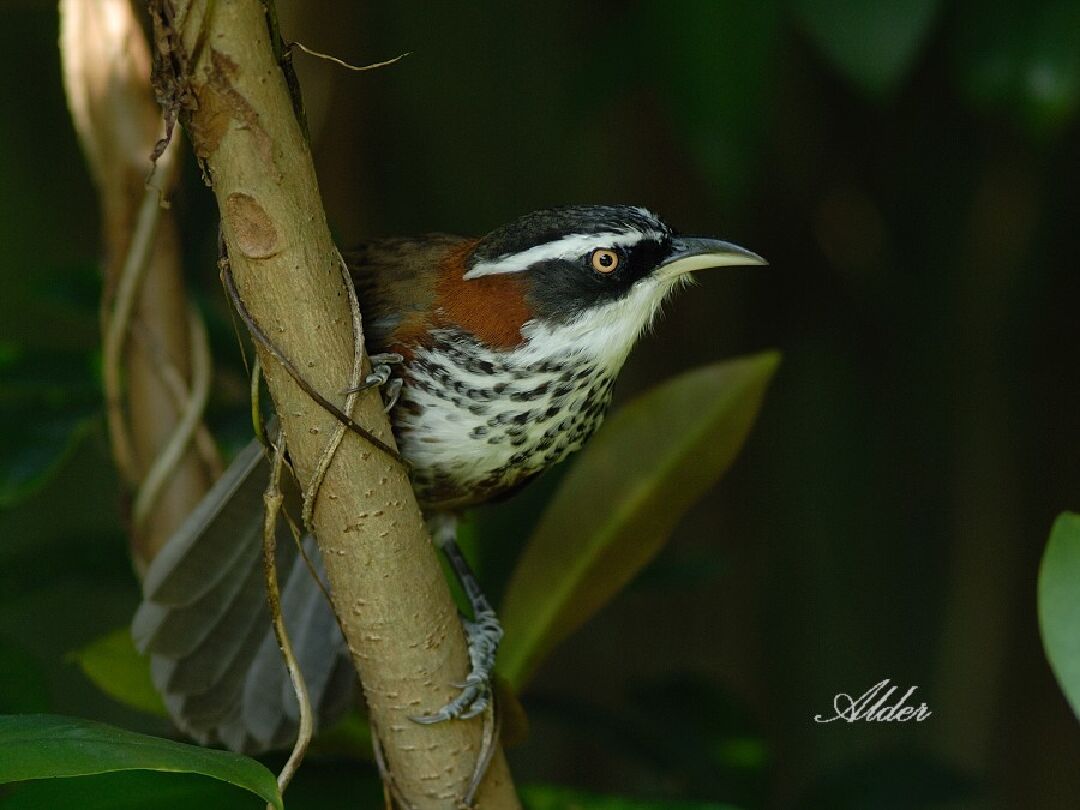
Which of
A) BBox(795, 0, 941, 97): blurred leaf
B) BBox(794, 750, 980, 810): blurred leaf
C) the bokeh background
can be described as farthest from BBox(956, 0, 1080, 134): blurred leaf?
BBox(794, 750, 980, 810): blurred leaf

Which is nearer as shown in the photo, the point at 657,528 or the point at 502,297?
the point at 502,297

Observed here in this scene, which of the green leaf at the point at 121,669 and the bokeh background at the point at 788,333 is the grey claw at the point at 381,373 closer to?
the green leaf at the point at 121,669

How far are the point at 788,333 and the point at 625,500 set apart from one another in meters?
1.75

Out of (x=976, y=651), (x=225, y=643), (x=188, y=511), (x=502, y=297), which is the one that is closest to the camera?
(x=502, y=297)

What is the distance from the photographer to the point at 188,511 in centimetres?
177

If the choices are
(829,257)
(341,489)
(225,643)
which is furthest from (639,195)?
(341,489)

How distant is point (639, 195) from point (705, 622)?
47.5 inches

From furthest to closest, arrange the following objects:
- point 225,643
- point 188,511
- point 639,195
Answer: point 639,195 → point 188,511 → point 225,643

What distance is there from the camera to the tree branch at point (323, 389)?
1.02 m

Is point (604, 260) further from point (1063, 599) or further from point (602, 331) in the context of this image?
point (1063, 599)

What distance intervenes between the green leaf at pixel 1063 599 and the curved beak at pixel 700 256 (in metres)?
0.50

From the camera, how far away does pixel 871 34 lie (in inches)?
69.6

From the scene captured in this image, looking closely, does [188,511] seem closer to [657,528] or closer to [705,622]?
[657,528]

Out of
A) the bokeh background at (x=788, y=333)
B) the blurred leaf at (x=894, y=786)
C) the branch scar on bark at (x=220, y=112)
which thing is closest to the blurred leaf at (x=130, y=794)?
the branch scar on bark at (x=220, y=112)
